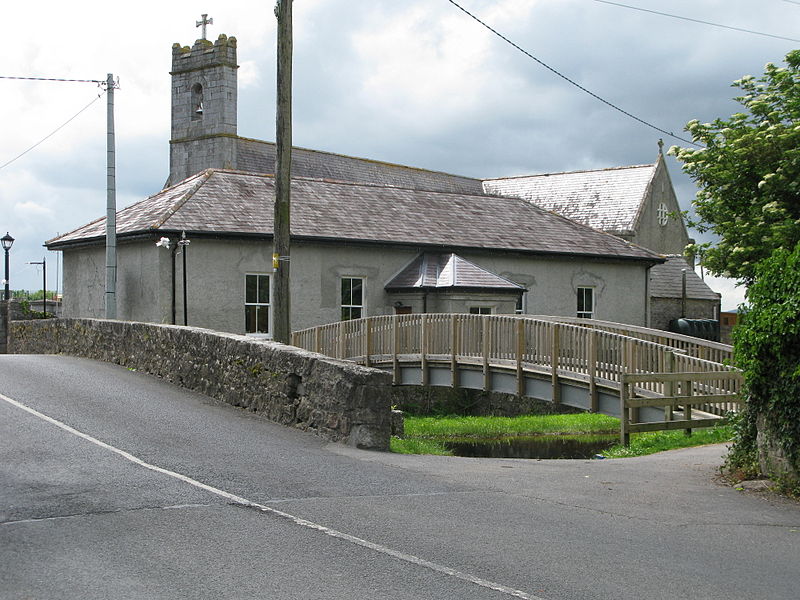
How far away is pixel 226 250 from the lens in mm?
28359

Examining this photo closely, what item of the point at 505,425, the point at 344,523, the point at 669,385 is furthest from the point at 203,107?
the point at 344,523

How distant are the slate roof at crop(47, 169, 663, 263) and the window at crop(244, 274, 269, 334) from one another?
1.66 metres

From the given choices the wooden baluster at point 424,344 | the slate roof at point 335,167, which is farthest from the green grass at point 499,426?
the slate roof at point 335,167

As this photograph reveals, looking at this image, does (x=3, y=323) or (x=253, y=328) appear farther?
(x=3, y=323)

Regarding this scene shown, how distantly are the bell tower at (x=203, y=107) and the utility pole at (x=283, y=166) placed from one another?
3359cm

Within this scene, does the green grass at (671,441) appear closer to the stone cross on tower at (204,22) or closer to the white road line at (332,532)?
the white road line at (332,532)

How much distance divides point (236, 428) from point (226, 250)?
16.0 meters

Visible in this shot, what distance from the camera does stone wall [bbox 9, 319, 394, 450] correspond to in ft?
40.9

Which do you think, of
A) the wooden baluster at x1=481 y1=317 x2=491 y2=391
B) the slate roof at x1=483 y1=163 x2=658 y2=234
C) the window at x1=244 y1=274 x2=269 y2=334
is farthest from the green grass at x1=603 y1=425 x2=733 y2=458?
the slate roof at x1=483 y1=163 x2=658 y2=234

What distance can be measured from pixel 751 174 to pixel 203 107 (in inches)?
1398

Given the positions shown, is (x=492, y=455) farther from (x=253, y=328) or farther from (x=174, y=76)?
(x=174, y=76)

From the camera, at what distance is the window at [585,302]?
35.9 meters

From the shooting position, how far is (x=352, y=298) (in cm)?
3084

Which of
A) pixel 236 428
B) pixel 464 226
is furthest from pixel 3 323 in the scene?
pixel 236 428
